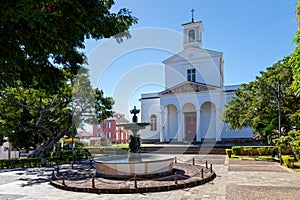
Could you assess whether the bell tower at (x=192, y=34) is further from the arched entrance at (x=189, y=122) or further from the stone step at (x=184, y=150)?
the stone step at (x=184, y=150)

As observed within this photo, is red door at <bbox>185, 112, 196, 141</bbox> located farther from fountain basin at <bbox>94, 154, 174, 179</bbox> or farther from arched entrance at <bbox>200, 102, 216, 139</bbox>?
fountain basin at <bbox>94, 154, 174, 179</bbox>

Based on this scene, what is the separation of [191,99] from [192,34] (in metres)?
11.8

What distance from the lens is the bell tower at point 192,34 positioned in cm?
3912

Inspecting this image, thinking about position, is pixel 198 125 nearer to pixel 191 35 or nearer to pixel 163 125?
pixel 163 125

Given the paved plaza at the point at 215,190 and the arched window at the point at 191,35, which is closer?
the paved plaza at the point at 215,190

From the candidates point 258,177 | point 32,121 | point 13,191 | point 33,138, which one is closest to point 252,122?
point 258,177

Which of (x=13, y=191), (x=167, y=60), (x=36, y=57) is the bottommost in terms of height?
(x=13, y=191)

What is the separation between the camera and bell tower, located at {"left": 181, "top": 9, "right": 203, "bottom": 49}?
39.1 meters

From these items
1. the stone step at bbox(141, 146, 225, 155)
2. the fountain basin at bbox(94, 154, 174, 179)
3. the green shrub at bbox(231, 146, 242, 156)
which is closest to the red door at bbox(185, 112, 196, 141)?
the stone step at bbox(141, 146, 225, 155)

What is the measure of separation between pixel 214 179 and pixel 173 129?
23088 mm

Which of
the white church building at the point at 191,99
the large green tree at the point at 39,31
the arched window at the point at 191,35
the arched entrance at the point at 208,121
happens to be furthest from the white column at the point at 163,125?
the large green tree at the point at 39,31

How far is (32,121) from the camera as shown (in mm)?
24125

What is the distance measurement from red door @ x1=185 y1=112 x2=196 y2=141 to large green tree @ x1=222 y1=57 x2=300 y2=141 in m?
11.6

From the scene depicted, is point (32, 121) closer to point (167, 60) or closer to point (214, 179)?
point (214, 179)
